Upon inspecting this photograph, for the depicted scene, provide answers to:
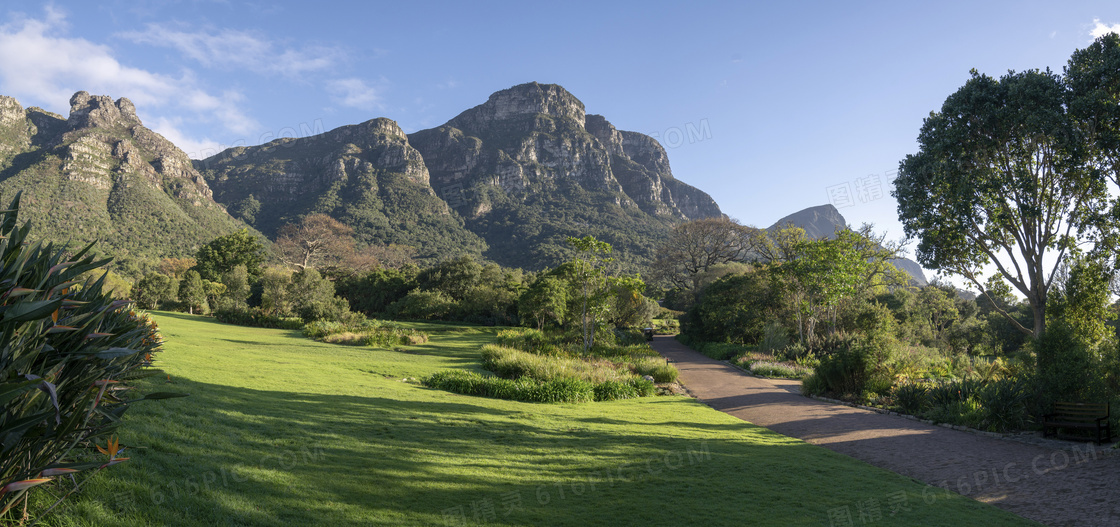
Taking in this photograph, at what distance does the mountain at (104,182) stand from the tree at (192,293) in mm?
20134

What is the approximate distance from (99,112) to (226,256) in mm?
74039

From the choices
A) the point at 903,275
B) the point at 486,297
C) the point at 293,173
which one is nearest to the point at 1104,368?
the point at 903,275

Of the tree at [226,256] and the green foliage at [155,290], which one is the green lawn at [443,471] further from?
the tree at [226,256]

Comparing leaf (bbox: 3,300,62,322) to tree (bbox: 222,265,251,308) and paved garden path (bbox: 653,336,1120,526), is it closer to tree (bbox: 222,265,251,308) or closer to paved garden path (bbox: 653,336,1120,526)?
paved garden path (bbox: 653,336,1120,526)

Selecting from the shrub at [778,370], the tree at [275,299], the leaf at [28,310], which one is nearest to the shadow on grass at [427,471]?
the leaf at [28,310]

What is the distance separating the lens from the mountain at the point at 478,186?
9725 centimetres

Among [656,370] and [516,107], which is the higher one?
[516,107]

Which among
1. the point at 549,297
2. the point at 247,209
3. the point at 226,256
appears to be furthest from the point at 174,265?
the point at 549,297

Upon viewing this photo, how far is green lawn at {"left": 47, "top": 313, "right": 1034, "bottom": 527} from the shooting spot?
423cm

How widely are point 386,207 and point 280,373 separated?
101m

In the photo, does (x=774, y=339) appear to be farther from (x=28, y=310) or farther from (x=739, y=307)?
(x=28, y=310)

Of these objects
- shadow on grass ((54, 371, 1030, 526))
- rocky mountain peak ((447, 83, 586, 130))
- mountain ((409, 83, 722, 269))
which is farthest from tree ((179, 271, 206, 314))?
rocky mountain peak ((447, 83, 586, 130))

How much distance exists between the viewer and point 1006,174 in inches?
638

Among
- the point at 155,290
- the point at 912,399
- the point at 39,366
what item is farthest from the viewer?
the point at 155,290
